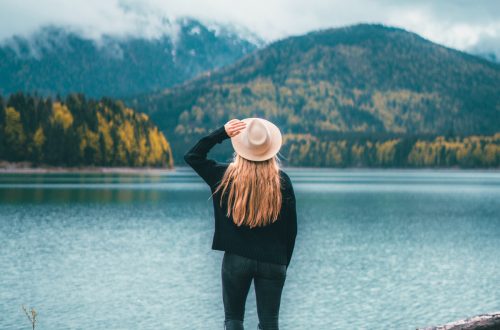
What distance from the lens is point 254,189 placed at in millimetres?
10273

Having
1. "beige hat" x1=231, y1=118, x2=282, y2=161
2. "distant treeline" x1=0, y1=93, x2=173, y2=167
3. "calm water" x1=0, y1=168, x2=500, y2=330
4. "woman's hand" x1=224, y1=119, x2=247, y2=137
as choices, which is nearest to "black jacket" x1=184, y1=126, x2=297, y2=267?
"woman's hand" x1=224, y1=119, x2=247, y2=137

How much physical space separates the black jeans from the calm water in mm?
15308

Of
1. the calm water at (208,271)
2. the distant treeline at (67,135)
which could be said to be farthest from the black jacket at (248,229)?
the distant treeline at (67,135)

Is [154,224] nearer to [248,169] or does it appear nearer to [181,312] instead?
[181,312]

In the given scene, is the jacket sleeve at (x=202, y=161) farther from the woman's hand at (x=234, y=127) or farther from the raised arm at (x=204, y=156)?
the woman's hand at (x=234, y=127)

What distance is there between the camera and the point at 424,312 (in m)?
27.8

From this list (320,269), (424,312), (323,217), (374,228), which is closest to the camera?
(424,312)

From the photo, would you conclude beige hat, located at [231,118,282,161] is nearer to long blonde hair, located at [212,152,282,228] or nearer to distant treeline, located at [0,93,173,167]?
long blonde hair, located at [212,152,282,228]

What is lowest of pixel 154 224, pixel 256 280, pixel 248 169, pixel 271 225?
pixel 154 224

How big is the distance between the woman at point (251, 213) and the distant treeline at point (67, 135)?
528 ft

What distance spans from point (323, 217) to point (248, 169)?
61088mm

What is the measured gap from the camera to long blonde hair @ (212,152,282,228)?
10.2 meters

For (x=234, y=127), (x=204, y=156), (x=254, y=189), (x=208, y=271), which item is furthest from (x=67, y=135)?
(x=254, y=189)

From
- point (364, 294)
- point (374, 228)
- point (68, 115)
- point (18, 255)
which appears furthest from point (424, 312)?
point (68, 115)
